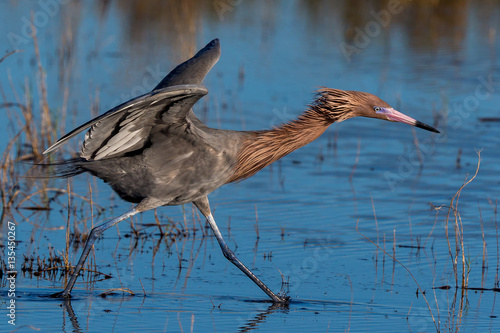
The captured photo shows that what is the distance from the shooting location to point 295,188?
941cm

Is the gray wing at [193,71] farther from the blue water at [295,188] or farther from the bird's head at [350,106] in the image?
the blue water at [295,188]

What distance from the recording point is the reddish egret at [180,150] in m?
6.20

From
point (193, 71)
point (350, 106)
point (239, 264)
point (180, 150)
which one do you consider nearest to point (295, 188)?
point (193, 71)

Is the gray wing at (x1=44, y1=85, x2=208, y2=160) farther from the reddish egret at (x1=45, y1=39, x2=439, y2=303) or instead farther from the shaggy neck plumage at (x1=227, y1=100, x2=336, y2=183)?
the shaggy neck plumage at (x1=227, y1=100, x2=336, y2=183)

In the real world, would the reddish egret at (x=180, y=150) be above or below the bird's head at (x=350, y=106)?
below

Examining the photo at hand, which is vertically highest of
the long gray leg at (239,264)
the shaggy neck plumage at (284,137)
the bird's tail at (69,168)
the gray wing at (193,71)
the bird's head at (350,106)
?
the gray wing at (193,71)

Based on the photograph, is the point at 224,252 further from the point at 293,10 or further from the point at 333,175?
the point at 293,10

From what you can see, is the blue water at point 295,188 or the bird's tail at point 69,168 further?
the bird's tail at point 69,168

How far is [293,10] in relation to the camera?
2080cm

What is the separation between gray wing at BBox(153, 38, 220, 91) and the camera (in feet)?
23.7

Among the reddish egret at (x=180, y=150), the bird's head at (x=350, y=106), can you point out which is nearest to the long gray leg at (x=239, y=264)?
the reddish egret at (x=180, y=150)

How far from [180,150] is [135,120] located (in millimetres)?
539

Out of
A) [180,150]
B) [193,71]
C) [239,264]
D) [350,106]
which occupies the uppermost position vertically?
[193,71]

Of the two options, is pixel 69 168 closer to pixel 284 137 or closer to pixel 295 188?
pixel 284 137
